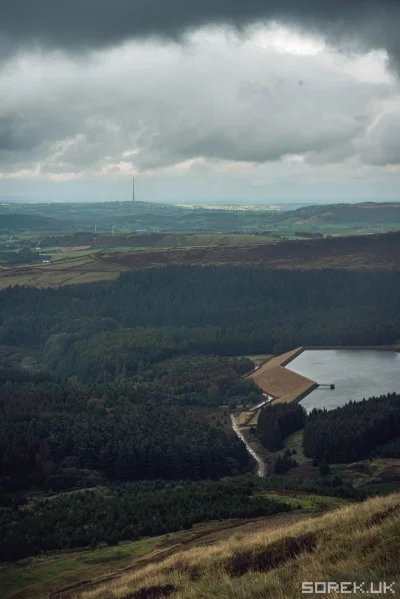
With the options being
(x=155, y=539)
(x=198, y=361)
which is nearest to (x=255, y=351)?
(x=198, y=361)

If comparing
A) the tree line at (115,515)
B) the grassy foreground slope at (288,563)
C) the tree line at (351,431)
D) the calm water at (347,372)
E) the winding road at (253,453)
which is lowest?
the winding road at (253,453)

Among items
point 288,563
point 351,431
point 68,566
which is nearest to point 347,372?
point 351,431

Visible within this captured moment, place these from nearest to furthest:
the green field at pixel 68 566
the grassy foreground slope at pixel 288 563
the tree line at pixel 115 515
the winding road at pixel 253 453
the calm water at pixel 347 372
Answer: the grassy foreground slope at pixel 288 563, the green field at pixel 68 566, the tree line at pixel 115 515, the winding road at pixel 253 453, the calm water at pixel 347 372

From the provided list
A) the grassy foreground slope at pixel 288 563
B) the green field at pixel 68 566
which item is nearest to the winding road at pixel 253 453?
the green field at pixel 68 566

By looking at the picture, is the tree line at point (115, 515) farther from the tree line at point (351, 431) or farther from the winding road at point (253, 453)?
the tree line at point (351, 431)

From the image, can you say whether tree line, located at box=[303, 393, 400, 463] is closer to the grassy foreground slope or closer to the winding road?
the winding road

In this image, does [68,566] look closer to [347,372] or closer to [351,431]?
[351,431]

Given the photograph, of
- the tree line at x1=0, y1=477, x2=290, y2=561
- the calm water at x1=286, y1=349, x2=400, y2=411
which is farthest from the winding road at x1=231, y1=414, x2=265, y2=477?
the tree line at x1=0, y1=477, x2=290, y2=561
